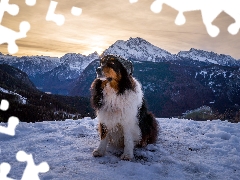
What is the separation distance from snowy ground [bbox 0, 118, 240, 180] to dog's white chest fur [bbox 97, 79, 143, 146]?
0.70 m

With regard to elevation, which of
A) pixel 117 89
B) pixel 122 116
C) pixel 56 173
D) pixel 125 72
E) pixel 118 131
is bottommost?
pixel 56 173

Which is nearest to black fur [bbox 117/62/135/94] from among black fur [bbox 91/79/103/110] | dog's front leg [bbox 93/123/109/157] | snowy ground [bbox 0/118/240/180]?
black fur [bbox 91/79/103/110]

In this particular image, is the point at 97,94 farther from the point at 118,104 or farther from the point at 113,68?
the point at 113,68

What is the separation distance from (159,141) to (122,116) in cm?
225

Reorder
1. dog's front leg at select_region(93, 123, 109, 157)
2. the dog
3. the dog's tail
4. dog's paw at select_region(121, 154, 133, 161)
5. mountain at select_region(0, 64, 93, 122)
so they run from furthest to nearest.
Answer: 1. mountain at select_region(0, 64, 93, 122)
2. the dog's tail
3. dog's front leg at select_region(93, 123, 109, 157)
4. dog's paw at select_region(121, 154, 133, 161)
5. the dog

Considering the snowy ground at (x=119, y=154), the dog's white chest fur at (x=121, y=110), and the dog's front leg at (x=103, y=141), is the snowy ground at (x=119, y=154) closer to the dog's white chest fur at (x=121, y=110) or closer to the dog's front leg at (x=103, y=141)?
the dog's front leg at (x=103, y=141)

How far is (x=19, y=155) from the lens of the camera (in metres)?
5.04

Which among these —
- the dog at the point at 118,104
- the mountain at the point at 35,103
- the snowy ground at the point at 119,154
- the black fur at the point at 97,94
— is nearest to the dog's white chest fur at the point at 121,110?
the dog at the point at 118,104

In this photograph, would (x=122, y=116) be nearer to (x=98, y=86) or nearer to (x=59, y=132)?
(x=98, y=86)

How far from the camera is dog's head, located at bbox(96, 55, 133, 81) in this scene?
15.4 feet

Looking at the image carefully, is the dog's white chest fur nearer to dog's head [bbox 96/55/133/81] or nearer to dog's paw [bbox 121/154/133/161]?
dog's head [bbox 96/55/133/81]

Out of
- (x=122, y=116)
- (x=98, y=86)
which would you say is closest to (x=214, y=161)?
(x=122, y=116)

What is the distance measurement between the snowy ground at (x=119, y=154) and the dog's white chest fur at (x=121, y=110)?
2.29 ft

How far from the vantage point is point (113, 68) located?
15.5 feet
